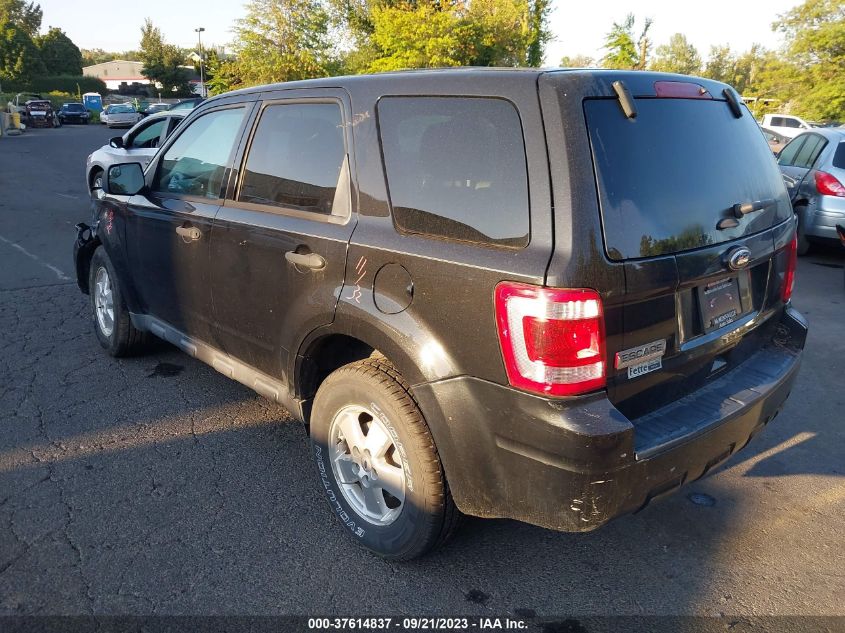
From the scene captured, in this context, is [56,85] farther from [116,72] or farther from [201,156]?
[201,156]

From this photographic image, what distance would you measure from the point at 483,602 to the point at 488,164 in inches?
65.9

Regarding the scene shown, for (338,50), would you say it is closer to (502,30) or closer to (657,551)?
(502,30)

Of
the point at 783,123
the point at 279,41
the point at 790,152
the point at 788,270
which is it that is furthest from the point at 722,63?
the point at 788,270

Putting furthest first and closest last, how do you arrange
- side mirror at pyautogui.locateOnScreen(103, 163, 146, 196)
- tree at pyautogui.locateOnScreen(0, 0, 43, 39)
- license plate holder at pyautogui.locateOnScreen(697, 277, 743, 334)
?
1. tree at pyautogui.locateOnScreen(0, 0, 43, 39)
2. side mirror at pyautogui.locateOnScreen(103, 163, 146, 196)
3. license plate holder at pyautogui.locateOnScreen(697, 277, 743, 334)

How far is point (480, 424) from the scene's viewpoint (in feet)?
7.51

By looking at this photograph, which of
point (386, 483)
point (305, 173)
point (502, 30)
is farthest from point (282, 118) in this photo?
point (502, 30)

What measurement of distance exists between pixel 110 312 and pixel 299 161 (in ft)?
8.54

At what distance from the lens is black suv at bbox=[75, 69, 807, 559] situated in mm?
2145

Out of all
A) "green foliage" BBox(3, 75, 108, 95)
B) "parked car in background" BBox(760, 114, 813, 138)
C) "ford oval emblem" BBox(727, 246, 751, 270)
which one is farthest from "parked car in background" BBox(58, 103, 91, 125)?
"ford oval emblem" BBox(727, 246, 751, 270)

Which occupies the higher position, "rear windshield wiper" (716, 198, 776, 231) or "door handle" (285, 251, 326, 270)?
"rear windshield wiper" (716, 198, 776, 231)

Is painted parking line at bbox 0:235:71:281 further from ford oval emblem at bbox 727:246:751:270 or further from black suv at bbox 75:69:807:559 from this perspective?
ford oval emblem at bbox 727:246:751:270

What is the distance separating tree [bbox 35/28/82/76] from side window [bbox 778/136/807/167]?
88.8 metres

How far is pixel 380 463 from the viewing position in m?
2.75

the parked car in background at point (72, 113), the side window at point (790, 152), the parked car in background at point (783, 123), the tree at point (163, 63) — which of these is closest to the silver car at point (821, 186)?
the side window at point (790, 152)
